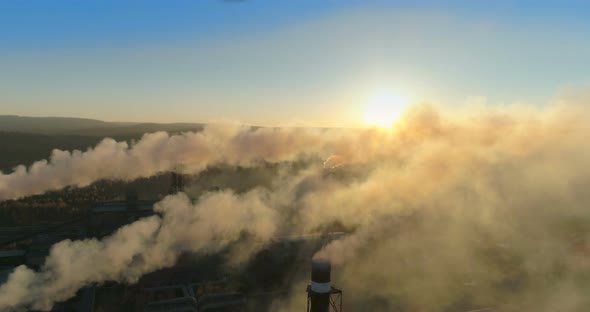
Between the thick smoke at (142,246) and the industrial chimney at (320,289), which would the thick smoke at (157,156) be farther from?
the industrial chimney at (320,289)

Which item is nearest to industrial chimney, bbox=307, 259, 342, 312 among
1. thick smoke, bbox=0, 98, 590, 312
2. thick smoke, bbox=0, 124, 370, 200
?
thick smoke, bbox=0, 98, 590, 312

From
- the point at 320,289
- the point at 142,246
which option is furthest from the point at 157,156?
the point at 320,289

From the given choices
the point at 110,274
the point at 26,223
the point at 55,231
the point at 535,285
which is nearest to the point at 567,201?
the point at 535,285

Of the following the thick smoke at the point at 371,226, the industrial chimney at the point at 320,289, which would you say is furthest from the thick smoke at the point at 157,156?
the industrial chimney at the point at 320,289

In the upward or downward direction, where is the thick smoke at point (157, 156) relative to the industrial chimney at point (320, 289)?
upward

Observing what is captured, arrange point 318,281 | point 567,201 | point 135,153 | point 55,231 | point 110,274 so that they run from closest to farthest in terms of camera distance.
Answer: point 318,281 → point 110,274 → point 135,153 → point 55,231 → point 567,201

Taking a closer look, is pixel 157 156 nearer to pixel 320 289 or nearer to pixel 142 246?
pixel 142 246

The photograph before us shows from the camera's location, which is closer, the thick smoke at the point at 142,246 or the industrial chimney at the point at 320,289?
the industrial chimney at the point at 320,289

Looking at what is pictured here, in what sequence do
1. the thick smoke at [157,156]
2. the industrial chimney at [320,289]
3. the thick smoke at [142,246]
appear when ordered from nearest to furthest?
the industrial chimney at [320,289], the thick smoke at [142,246], the thick smoke at [157,156]

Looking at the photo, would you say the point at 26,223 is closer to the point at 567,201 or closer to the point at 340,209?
the point at 340,209

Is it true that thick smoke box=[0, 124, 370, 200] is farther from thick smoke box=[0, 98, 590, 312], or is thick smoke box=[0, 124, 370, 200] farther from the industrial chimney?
the industrial chimney

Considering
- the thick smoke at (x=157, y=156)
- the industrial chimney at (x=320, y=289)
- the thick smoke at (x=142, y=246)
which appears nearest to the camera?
the industrial chimney at (x=320, y=289)
